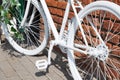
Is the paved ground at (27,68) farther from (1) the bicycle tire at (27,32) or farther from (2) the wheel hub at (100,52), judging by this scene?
(2) the wheel hub at (100,52)

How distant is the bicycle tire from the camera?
411 centimetres

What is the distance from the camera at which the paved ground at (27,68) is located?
3.56 m

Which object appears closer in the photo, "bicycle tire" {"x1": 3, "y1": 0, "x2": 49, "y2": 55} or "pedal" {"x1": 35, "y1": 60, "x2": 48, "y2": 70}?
"pedal" {"x1": 35, "y1": 60, "x2": 48, "y2": 70}

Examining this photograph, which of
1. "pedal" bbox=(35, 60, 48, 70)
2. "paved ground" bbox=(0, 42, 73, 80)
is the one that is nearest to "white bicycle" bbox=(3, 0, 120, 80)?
"pedal" bbox=(35, 60, 48, 70)

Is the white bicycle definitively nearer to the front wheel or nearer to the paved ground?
the front wheel

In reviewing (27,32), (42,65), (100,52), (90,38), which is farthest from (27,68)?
(100,52)

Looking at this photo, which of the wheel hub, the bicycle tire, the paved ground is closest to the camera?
the wheel hub

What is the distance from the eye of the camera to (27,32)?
4.28 meters

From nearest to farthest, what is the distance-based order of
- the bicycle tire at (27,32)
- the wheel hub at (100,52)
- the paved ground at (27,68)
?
the wheel hub at (100,52) < the paved ground at (27,68) < the bicycle tire at (27,32)

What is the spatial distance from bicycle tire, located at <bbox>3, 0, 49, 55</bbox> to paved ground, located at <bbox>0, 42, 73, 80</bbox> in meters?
0.12

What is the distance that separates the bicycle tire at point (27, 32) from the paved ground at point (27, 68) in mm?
123

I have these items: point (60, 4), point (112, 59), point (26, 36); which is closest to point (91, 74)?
point (112, 59)

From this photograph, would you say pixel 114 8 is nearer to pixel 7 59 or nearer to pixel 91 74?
pixel 91 74

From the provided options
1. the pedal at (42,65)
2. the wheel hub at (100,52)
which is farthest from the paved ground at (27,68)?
the wheel hub at (100,52)
